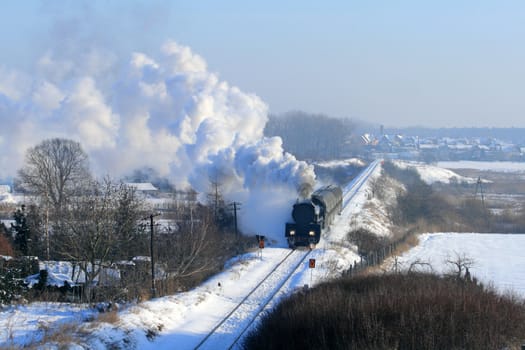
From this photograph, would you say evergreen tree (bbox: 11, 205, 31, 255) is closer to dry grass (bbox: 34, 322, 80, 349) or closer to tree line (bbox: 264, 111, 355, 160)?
dry grass (bbox: 34, 322, 80, 349)

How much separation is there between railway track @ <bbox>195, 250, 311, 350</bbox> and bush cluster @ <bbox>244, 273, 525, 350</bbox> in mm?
1887

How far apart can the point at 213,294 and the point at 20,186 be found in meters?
52.8

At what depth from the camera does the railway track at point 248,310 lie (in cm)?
1962

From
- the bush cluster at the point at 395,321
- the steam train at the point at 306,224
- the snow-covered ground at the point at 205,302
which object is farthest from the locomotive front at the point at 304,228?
the bush cluster at the point at 395,321

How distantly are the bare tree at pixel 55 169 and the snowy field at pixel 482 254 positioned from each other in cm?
3200

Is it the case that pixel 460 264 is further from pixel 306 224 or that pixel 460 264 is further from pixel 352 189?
pixel 352 189

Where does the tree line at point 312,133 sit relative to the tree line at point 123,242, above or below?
above

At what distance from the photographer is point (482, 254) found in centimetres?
4759

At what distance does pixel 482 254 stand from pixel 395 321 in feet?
112

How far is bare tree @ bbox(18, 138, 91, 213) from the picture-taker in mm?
61750

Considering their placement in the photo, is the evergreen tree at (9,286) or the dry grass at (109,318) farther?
the evergreen tree at (9,286)

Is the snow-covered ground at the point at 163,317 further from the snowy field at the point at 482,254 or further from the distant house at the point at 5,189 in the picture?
the distant house at the point at 5,189

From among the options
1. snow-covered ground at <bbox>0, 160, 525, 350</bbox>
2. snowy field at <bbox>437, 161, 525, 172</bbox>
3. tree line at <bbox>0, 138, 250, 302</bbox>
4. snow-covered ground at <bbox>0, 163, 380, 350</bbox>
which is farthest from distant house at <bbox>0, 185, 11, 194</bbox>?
snowy field at <bbox>437, 161, 525, 172</bbox>

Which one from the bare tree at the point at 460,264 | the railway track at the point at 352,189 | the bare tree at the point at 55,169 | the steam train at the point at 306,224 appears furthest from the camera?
the railway track at the point at 352,189
